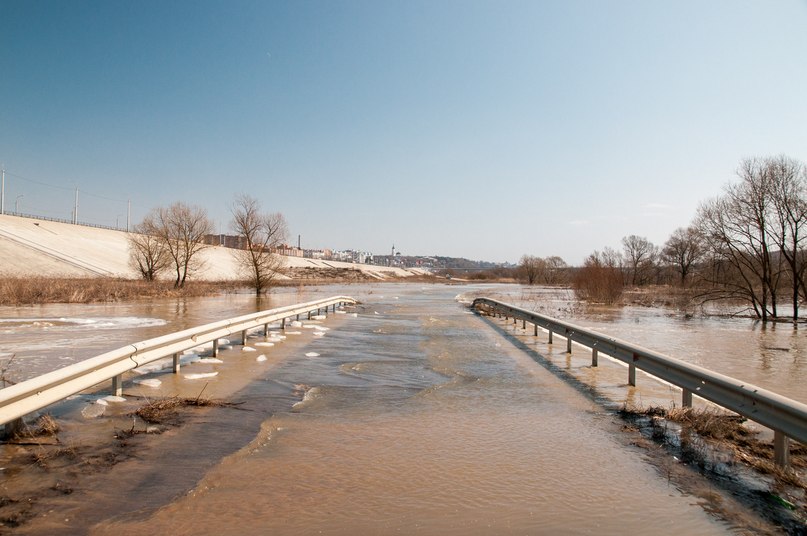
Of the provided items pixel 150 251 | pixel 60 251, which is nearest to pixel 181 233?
pixel 150 251

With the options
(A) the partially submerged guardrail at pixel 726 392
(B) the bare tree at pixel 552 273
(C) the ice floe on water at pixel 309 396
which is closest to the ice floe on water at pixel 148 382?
(C) the ice floe on water at pixel 309 396

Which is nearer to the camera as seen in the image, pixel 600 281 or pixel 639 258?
pixel 600 281

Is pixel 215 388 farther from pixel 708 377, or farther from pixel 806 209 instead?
pixel 806 209

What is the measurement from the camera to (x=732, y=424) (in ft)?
19.8

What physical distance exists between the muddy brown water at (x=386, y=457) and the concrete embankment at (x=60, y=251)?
39.3 meters

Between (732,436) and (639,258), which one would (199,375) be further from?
(639,258)

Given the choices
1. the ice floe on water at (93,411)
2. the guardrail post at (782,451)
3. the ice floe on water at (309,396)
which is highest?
the guardrail post at (782,451)

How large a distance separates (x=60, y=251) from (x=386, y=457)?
70.5 meters

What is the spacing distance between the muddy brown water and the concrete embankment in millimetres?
39304

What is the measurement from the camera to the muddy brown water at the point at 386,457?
3.57m

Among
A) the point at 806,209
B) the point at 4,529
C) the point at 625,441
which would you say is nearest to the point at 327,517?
the point at 4,529

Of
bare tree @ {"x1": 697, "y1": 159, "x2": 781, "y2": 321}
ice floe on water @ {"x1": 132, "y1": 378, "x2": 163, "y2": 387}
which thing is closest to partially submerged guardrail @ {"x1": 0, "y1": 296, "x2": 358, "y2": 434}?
ice floe on water @ {"x1": 132, "y1": 378, "x2": 163, "y2": 387}

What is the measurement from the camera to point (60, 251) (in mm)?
61719

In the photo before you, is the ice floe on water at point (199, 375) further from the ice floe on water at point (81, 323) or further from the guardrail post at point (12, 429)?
the ice floe on water at point (81, 323)
